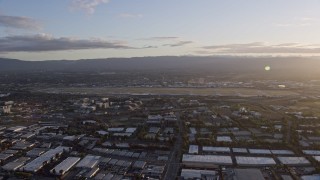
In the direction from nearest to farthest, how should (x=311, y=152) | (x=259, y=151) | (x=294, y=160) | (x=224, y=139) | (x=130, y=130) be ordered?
(x=294, y=160) → (x=311, y=152) → (x=259, y=151) → (x=224, y=139) → (x=130, y=130)

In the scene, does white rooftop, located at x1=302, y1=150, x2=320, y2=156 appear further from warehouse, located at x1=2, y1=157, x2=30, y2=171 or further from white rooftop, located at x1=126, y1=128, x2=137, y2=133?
warehouse, located at x1=2, y1=157, x2=30, y2=171

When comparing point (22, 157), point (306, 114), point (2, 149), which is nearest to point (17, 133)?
point (2, 149)

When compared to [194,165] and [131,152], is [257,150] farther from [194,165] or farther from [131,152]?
[131,152]

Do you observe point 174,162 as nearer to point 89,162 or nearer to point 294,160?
point 89,162

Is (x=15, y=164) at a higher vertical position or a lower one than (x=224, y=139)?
lower

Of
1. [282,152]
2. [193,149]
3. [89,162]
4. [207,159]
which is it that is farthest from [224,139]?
[89,162]

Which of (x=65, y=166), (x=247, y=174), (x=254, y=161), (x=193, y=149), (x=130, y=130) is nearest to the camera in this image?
(x=247, y=174)
